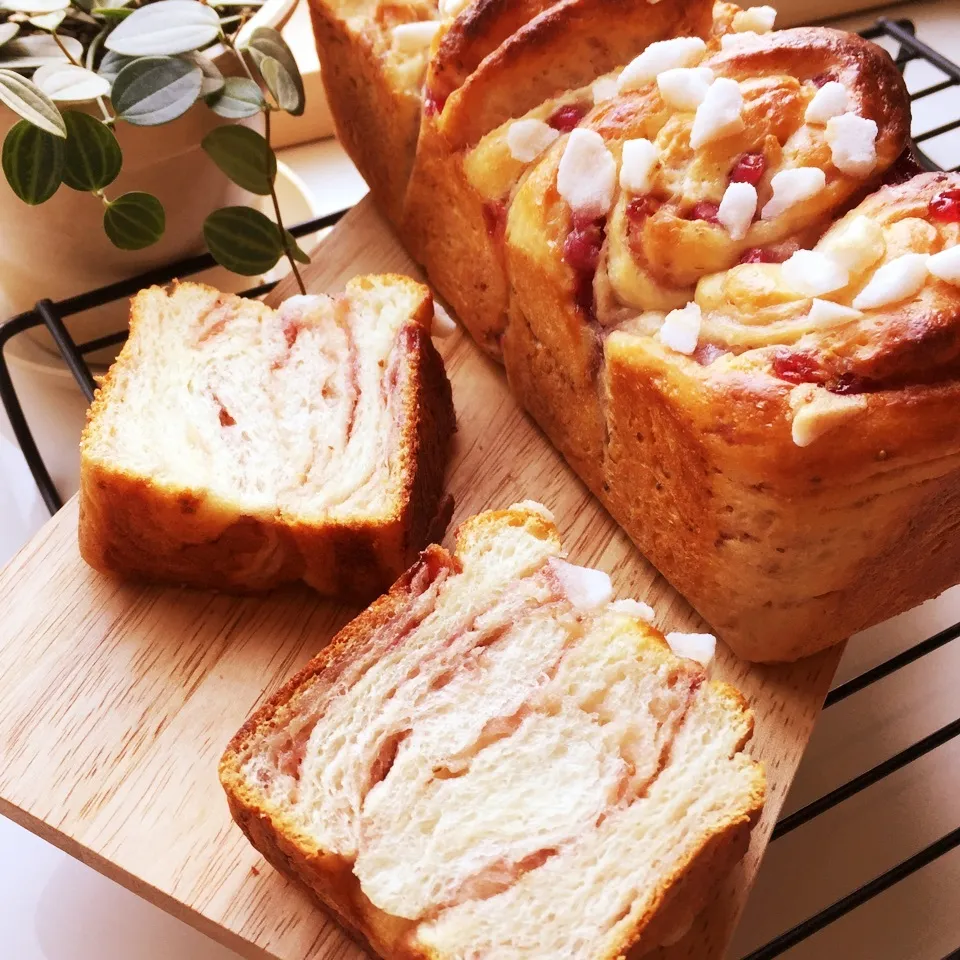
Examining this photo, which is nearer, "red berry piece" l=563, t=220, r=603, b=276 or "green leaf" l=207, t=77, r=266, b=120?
"red berry piece" l=563, t=220, r=603, b=276

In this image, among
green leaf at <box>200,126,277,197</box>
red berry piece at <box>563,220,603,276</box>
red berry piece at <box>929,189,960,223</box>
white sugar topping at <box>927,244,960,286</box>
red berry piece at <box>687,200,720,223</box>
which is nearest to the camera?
white sugar topping at <box>927,244,960,286</box>

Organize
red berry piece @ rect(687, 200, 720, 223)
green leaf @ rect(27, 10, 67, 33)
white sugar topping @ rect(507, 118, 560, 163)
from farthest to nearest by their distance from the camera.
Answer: green leaf @ rect(27, 10, 67, 33) < white sugar topping @ rect(507, 118, 560, 163) < red berry piece @ rect(687, 200, 720, 223)

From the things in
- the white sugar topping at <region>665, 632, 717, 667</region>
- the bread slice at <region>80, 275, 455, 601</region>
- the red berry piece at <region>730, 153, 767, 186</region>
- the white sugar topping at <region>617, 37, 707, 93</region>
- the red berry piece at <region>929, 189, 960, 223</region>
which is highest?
the white sugar topping at <region>617, 37, 707, 93</region>

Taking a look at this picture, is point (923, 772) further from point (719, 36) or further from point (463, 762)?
point (719, 36)

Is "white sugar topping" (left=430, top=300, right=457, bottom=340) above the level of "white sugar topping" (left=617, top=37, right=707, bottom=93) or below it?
below

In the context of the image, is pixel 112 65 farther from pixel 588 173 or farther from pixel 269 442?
pixel 588 173

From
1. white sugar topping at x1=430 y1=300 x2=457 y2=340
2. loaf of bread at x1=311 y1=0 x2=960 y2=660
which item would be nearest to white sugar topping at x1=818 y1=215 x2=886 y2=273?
loaf of bread at x1=311 y1=0 x2=960 y2=660

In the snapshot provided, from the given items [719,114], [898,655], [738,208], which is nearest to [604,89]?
[719,114]

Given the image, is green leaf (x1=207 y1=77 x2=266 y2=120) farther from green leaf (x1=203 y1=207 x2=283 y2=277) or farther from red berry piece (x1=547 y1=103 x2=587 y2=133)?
red berry piece (x1=547 y1=103 x2=587 y2=133)

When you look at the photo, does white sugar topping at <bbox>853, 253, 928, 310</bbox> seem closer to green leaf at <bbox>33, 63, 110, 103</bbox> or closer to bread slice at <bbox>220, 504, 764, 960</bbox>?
bread slice at <bbox>220, 504, 764, 960</bbox>
